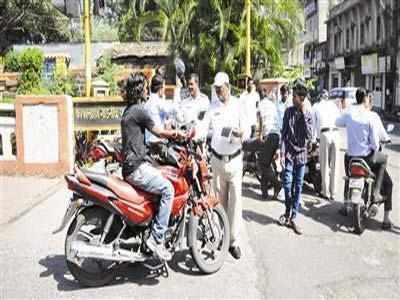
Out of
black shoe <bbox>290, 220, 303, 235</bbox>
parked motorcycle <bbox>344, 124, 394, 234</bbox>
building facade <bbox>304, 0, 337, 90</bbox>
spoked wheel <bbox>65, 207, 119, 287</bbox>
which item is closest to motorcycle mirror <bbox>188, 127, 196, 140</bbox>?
spoked wheel <bbox>65, 207, 119, 287</bbox>

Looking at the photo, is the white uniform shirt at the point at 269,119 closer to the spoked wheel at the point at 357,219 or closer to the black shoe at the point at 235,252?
the spoked wheel at the point at 357,219

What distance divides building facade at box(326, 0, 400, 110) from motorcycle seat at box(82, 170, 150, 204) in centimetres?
2867

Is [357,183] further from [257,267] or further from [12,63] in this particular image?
[12,63]

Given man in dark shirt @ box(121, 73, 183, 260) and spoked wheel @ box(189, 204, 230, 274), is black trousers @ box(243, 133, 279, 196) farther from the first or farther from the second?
man in dark shirt @ box(121, 73, 183, 260)

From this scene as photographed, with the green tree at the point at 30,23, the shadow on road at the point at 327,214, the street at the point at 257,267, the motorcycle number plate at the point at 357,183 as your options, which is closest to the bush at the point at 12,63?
the green tree at the point at 30,23

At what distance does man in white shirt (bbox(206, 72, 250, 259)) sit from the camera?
5.23 meters

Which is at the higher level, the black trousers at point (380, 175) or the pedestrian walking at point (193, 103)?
the pedestrian walking at point (193, 103)

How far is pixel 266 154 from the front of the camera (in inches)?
325

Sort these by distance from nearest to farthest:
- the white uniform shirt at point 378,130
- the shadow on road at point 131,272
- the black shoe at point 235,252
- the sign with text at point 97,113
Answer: the shadow on road at point 131,272 < the black shoe at point 235,252 < the white uniform shirt at point 378,130 < the sign with text at point 97,113

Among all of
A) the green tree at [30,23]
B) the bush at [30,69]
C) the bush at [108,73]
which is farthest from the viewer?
the green tree at [30,23]

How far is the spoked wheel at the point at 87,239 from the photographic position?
4613 mm

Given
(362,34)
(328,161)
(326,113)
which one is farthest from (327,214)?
(362,34)

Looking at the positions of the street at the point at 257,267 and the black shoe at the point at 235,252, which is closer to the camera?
the street at the point at 257,267

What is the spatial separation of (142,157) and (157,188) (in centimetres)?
31
